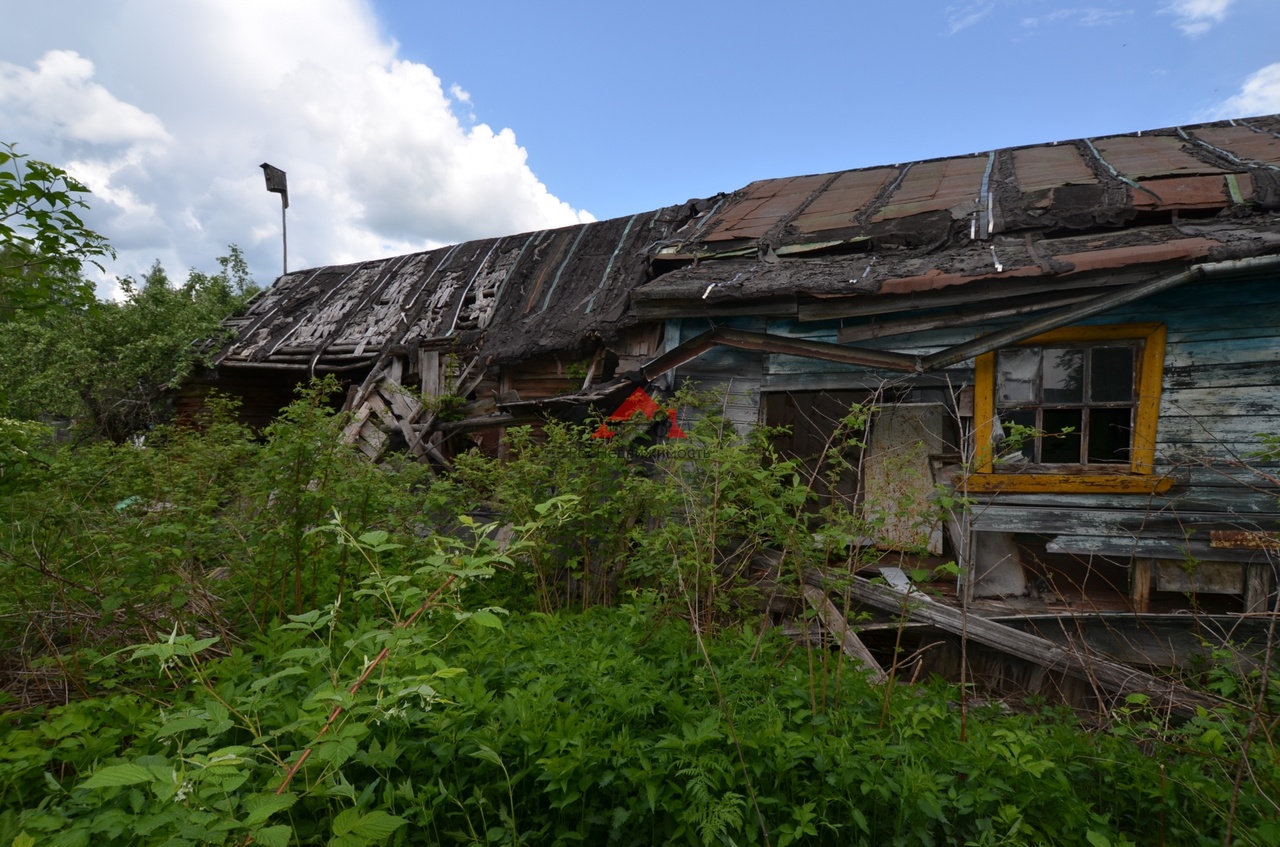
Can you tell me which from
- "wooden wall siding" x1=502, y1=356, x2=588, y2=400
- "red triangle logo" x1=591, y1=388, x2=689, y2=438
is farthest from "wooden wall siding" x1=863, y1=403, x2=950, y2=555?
"wooden wall siding" x1=502, y1=356, x2=588, y2=400

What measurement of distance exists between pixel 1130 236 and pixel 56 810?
6536 millimetres

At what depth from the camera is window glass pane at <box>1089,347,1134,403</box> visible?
4.71 metres

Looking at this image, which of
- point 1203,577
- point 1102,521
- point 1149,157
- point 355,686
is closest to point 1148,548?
point 1102,521

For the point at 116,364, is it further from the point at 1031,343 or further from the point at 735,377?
the point at 1031,343

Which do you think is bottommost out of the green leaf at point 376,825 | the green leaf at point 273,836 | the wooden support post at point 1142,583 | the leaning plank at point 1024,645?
the leaning plank at point 1024,645

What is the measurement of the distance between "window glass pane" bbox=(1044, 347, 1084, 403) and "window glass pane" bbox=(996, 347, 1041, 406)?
8cm

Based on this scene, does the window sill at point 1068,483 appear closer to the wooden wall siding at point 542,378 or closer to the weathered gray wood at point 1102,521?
the weathered gray wood at point 1102,521

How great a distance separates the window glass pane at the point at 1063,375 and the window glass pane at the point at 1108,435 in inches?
7.5

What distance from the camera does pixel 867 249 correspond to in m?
5.86

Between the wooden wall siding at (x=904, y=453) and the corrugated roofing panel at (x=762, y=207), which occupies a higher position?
the corrugated roofing panel at (x=762, y=207)

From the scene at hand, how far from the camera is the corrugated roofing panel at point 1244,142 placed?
19.0 feet

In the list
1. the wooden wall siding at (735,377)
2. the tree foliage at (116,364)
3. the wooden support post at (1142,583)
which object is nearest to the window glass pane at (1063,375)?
the wooden support post at (1142,583)

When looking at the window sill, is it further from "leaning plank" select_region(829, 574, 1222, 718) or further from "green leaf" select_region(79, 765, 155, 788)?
"green leaf" select_region(79, 765, 155, 788)

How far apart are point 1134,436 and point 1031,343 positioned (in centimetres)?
97
